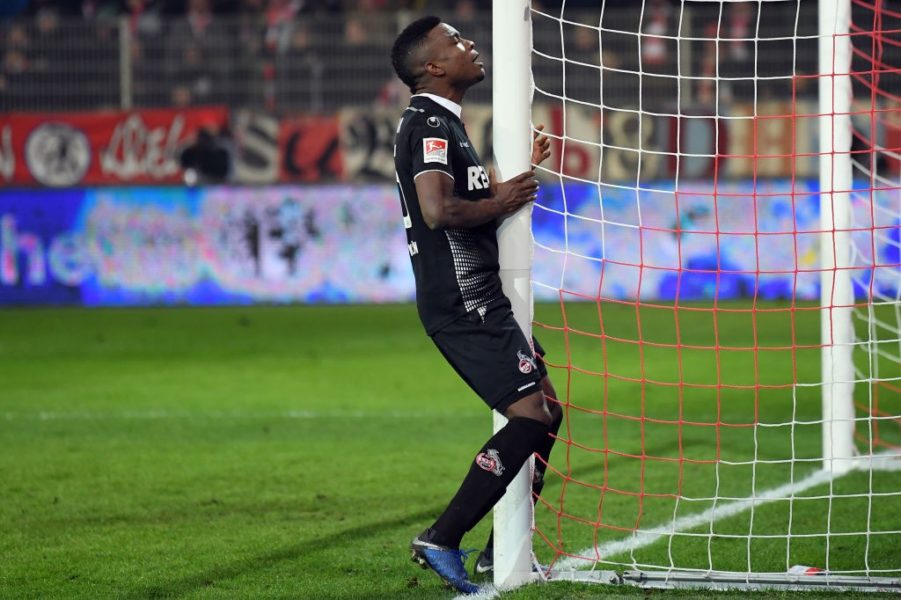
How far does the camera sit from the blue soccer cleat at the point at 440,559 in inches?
173

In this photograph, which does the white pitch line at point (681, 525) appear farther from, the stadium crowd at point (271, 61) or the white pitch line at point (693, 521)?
the stadium crowd at point (271, 61)

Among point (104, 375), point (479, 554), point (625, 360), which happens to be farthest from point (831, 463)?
point (104, 375)

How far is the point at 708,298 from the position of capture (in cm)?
1836

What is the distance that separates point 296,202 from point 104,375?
25.0 feet

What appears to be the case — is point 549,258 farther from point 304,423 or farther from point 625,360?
point 304,423

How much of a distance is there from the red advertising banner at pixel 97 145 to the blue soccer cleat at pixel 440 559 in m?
14.5

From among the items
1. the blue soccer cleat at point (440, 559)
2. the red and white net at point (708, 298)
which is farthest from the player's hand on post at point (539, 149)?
the red and white net at point (708, 298)

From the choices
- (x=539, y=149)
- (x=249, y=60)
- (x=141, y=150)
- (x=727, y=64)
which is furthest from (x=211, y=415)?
(x=727, y=64)

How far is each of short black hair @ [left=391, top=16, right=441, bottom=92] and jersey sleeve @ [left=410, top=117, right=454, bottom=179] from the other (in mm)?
288

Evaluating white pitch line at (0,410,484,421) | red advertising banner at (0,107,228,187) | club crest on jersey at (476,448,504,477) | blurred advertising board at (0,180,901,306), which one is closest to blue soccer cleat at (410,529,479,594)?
club crest on jersey at (476,448,504,477)

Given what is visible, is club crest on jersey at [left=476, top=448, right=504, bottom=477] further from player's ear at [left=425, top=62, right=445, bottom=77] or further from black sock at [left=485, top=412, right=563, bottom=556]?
player's ear at [left=425, top=62, right=445, bottom=77]

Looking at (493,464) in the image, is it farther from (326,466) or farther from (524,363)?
(326,466)

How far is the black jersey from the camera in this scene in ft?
14.6

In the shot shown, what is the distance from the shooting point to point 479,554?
506cm
